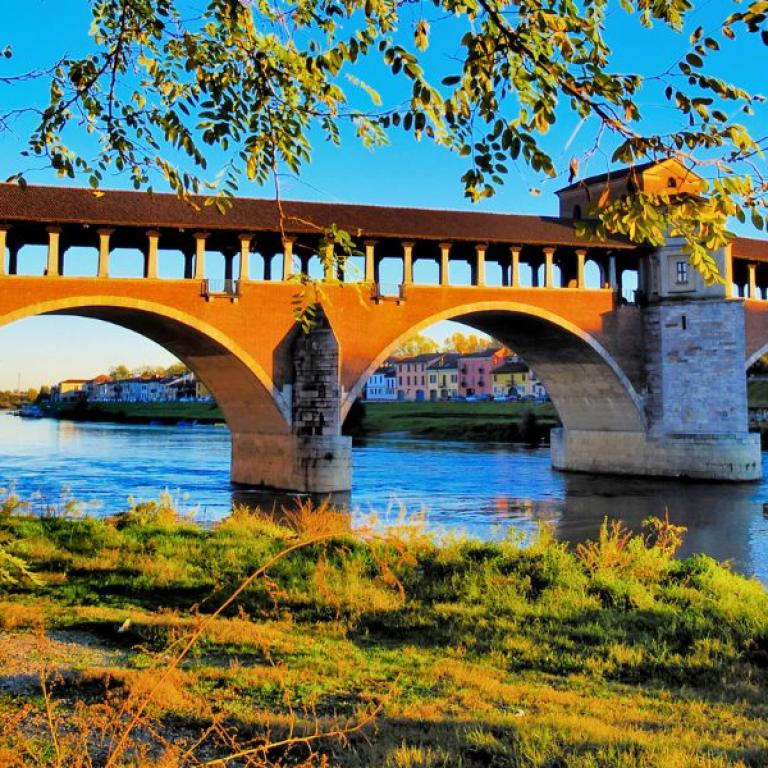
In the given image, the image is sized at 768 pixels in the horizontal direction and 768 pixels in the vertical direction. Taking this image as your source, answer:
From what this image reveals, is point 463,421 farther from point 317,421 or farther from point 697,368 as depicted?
point 317,421

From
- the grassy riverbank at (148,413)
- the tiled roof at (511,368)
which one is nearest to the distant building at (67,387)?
the grassy riverbank at (148,413)

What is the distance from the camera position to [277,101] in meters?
5.66

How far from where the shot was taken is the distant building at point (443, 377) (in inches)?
4141

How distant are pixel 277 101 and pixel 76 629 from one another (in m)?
4.12

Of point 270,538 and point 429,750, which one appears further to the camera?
point 270,538

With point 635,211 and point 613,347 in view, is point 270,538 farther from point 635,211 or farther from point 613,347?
point 613,347

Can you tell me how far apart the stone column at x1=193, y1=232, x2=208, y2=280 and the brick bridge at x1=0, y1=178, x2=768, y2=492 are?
5 centimetres

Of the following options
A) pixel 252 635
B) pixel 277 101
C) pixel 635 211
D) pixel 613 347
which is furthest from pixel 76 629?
pixel 613 347

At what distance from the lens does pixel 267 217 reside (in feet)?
82.6

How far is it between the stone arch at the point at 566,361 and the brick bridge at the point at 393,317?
8cm

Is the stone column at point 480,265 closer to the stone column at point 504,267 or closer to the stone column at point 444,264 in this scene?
the stone column at point 444,264

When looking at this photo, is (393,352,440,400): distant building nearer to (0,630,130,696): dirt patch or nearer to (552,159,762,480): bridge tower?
(552,159,762,480): bridge tower

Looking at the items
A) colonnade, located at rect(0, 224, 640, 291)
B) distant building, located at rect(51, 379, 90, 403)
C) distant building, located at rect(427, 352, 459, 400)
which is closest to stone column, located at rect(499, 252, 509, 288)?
colonnade, located at rect(0, 224, 640, 291)

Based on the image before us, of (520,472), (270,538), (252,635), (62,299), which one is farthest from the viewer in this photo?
(520,472)
